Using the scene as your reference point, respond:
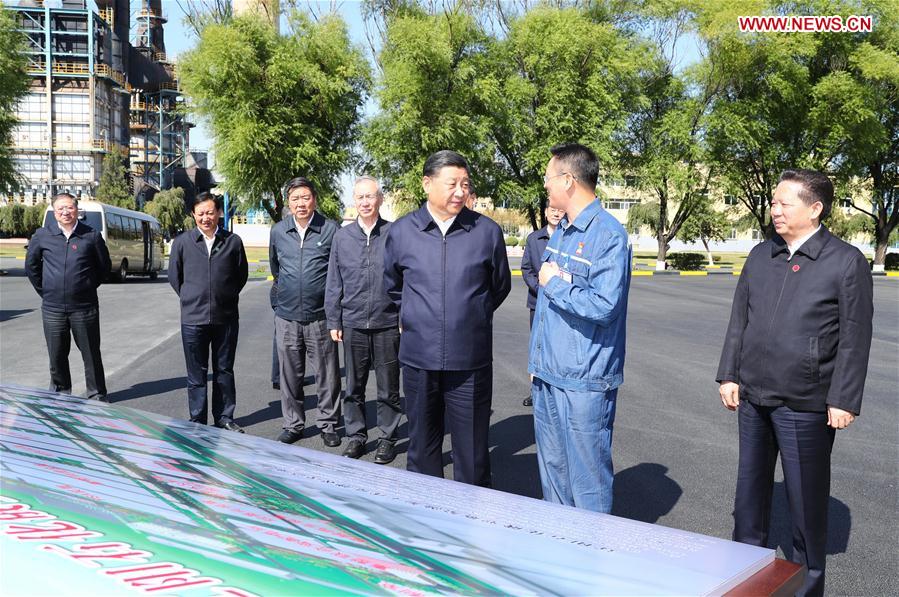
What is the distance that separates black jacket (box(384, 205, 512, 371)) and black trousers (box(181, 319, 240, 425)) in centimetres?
247

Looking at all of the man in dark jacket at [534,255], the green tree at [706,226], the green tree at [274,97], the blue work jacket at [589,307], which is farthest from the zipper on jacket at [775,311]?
the green tree at [706,226]

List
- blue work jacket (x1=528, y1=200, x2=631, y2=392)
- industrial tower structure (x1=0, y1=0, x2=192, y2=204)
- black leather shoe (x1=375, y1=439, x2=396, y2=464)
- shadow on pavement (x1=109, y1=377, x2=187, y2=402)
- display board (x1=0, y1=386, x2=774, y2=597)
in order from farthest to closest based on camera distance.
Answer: industrial tower structure (x1=0, y1=0, x2=192, y2=204) → shadow on pavement (x1=109, y1=377, x2=187, y2=402) → black leather shoe (x1=375, y1=439, x2=396, y2=464) → blue work jacket (x1=528, y1=200, x2=631, y2=392) → display board (x1=0, y1=386, x2=774, y2=597)

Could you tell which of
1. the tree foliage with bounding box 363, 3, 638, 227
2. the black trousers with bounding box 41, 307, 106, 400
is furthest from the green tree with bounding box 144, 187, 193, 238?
the black trousers with bounding box 41, 307, 106, 400

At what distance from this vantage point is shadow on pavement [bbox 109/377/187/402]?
7148mm

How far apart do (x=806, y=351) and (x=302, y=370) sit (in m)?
3.89

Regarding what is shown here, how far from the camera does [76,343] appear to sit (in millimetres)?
6551

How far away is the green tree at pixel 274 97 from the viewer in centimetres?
2817

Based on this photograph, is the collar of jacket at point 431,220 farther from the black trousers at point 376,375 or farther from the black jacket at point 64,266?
the black jacket at point 64,266

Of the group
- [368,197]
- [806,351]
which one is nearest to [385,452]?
[368,197]

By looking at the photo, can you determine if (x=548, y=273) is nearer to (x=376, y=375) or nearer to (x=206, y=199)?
(x=376, y=375)

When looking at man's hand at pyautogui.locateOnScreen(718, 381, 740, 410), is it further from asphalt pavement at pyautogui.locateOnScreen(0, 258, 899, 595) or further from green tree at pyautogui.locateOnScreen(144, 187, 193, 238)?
green tree at pyautogui.locateOnScreen(144, 187, 193, 238)

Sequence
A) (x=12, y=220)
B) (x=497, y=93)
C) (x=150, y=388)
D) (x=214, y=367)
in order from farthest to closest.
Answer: (x=12, y=220) → (x=497, y=93) → (x=150, y=388) → (x=214, y=367)

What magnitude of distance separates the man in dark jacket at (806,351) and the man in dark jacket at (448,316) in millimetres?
1346

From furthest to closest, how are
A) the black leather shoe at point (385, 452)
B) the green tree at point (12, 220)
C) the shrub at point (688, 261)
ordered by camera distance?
1. the green tree at point (12, 220)
2. the shrub at point (688, 261)
3. the black leather shoe at point (385, 452)
